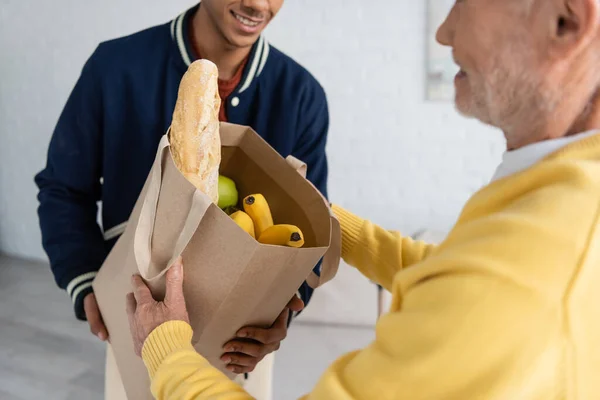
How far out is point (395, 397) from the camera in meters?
0.50

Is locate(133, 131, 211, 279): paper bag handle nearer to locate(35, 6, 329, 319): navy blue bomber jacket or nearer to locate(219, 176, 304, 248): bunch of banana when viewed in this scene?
locate(219, 176, 304, 248): bunch of banana

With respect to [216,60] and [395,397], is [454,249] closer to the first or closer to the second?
[395,397]

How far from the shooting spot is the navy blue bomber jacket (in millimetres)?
1059

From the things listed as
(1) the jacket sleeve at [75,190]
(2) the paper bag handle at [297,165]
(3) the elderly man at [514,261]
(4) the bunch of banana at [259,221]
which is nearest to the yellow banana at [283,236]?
(4) the bunch of banana at [259,221]

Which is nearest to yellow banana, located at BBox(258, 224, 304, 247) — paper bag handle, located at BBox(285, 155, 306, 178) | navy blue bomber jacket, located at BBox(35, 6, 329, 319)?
paper bag handle, located at BBox(285, 155, 306, 178)

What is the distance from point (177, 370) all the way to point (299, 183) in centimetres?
37

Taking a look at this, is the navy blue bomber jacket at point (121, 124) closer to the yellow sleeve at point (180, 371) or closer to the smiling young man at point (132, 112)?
the smiling young man at point (132, 112)

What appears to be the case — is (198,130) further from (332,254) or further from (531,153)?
(531,153)

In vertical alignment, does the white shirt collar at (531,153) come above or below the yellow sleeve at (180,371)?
above

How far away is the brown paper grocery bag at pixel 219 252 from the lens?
2.37 feet

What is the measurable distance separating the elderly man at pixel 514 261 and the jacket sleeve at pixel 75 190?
1.72 feet

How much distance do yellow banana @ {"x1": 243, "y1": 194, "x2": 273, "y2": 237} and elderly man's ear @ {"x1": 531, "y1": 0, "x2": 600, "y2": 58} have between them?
0.47 meters

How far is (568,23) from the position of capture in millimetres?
549

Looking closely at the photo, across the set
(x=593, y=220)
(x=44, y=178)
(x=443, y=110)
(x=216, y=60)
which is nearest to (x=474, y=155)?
(x=443, y=110)
